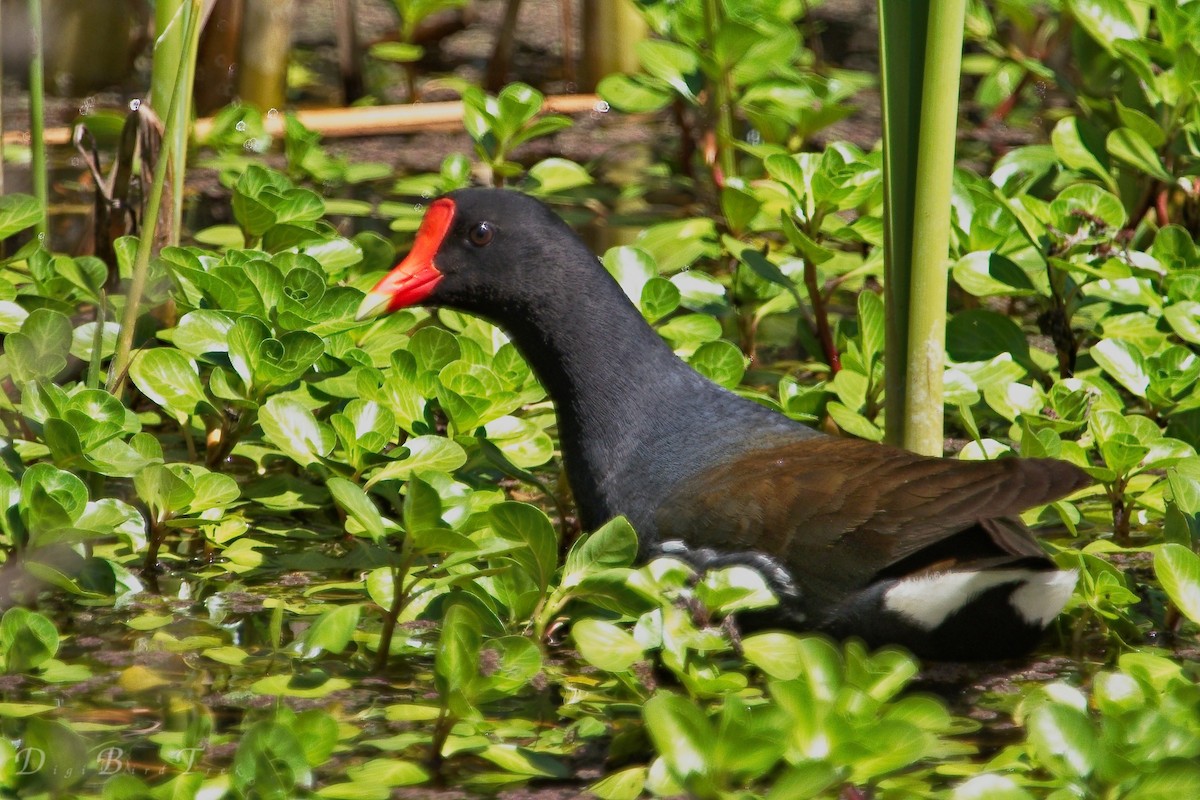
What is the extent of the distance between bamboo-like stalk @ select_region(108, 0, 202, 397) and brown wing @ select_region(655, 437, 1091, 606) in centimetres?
83

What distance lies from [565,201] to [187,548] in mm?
1722

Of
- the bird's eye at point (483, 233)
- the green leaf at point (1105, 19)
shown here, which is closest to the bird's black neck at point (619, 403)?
the bird's eye at point (483, 233)

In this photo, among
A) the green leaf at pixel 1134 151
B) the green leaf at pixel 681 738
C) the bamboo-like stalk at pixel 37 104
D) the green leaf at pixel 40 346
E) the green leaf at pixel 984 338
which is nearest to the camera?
the green leaf at pixel 681 738

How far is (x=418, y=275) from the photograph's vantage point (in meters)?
2.48

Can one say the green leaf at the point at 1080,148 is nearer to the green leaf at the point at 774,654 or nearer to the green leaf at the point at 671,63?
the green leaf at the point at 671,63

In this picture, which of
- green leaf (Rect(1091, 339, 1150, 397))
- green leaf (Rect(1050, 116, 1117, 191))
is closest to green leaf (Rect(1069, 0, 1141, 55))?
green leaf (Rect(1050, 116, 1117, 191))

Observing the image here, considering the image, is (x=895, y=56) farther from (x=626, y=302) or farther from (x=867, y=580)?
(x=867, y=580)

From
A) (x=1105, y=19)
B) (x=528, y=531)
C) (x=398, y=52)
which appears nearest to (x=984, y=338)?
(x=1105, y=19)

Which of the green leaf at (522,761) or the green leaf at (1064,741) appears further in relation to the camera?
the green leaf at (522,761)

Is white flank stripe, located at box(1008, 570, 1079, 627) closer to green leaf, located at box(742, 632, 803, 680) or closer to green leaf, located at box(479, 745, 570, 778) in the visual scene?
green leaf, located at box(742, 632, 803, 680)

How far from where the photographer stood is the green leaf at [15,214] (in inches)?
105

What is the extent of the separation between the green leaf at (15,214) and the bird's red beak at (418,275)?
641 millimetres

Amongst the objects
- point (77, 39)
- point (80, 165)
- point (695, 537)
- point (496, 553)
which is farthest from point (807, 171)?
point (77, 39)

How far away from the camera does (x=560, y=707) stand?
1975 millimetres
